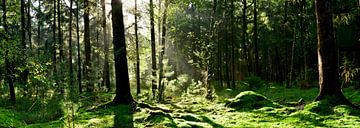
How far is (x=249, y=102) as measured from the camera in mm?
13734

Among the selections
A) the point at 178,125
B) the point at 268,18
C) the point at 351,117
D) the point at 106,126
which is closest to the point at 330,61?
the point at 351,117

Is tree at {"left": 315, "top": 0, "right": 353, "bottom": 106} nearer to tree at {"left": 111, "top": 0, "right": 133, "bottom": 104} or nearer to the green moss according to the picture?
the green moss

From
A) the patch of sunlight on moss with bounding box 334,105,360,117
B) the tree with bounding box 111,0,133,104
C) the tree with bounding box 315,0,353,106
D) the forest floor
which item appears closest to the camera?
the forest floor

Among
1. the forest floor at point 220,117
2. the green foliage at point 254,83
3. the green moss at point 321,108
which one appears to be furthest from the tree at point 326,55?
the green foliage at point 254,83

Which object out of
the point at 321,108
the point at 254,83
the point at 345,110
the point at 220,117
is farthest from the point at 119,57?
the point at 254,83

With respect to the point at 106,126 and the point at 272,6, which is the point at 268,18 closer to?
the point at 272,6

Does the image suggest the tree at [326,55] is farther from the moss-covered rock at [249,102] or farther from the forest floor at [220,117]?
the moss-covered rock at [249,102]

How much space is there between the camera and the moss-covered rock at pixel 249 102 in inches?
521

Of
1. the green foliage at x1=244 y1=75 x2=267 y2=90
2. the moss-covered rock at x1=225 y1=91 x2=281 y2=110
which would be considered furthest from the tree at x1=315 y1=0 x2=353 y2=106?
the green foliage at x1=244 y1=75 x2=267 y2=90

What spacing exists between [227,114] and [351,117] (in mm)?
4062

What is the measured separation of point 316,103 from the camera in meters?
11.2

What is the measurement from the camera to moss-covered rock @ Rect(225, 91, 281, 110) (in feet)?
43.4

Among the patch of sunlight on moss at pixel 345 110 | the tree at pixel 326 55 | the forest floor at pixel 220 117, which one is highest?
the tree at pixel 326 55

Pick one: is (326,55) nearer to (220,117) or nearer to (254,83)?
(220,117)
